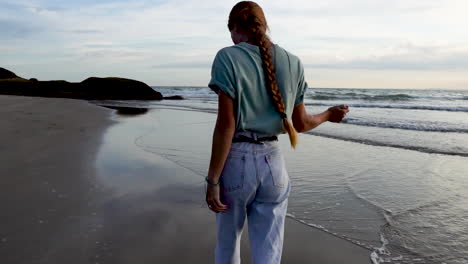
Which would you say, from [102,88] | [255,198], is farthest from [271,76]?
[102,88]

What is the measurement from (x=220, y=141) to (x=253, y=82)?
11.4 inches

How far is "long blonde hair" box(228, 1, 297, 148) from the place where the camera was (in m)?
1.70

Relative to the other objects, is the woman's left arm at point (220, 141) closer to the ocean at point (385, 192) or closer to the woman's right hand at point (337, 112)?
the woman's right hand at point (337, 112)

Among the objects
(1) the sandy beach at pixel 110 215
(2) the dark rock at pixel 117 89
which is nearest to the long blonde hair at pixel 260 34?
(1) the sandy beach at pixel 110 215

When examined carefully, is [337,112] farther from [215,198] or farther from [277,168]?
[215,198]

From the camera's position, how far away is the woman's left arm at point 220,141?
1.68 metres

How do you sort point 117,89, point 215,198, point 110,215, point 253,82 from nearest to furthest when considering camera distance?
point 253,82 → point 215,198 → point 110,215 → point 117,89

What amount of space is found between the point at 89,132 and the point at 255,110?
857 cm

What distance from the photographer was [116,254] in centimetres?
311

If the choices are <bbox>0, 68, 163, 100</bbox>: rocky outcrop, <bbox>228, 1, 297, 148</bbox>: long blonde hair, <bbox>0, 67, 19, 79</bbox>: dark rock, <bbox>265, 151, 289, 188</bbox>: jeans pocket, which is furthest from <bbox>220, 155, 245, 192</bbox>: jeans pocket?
<bbox>0, 67, 19, 79</bbox>: dark rock

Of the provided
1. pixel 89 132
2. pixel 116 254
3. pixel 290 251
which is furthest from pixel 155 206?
pixel 89 132

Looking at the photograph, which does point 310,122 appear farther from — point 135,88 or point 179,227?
point 135,88

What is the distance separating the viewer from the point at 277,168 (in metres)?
1.85

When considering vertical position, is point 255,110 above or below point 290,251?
above
